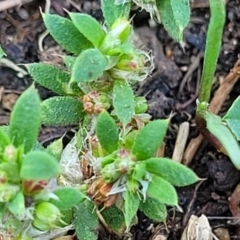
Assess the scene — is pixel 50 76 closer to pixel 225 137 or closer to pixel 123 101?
pixel 123 101

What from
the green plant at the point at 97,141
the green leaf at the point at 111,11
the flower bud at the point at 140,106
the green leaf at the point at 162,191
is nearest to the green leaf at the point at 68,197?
the green plant at the point at 97,141

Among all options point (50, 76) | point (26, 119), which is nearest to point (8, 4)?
point (50, 76)

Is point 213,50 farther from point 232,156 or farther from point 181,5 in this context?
point 232,156

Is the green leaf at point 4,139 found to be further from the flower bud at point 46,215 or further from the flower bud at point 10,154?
the flower bud at point 46,215

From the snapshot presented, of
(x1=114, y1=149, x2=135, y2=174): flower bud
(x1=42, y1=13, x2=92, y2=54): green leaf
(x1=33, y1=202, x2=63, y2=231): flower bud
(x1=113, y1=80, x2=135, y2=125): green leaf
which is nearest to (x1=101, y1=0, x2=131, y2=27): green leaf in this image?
(x1=42, y1=13, x2=92, y2=54): green leaf

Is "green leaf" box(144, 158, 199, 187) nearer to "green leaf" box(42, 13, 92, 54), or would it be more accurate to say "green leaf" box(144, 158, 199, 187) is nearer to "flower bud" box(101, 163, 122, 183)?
"flower bud" box(101, 163, 122, 183)

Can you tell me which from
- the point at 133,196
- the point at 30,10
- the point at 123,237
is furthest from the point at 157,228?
the point at 30,10
